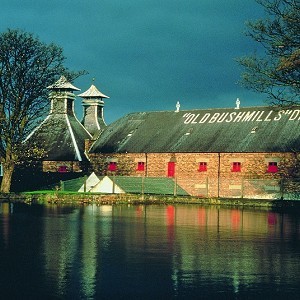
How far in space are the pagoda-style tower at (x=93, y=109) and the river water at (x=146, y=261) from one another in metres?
44.7

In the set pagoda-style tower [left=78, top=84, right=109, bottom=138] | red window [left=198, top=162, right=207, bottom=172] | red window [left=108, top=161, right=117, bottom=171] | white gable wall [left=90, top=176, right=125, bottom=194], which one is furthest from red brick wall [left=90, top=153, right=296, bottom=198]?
pagoda-style tower [left=78, top=84, right=109, bottom=138]

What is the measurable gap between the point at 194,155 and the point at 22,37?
18117 millimetres

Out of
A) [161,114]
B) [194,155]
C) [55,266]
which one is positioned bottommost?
[55,266]

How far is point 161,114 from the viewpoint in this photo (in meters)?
60.4

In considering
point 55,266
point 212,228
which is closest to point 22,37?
point 212,228

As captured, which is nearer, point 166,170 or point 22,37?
point 22,37

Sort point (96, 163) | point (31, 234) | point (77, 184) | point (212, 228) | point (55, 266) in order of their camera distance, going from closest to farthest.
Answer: point (55, 266)
point (31, 234)
point (212, 228)
point (77, 184)
point (96, 163)

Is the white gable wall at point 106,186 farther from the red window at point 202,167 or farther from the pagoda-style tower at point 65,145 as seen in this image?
the pagoda-style tower at point 65,145

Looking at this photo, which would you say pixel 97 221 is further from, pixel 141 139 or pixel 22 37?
pixel 141 139

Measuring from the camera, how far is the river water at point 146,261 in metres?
10.1

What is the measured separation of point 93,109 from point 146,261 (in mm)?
55272

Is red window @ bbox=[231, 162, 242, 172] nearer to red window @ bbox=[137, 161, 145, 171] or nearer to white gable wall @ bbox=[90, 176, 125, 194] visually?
red window @ bbox=[137, 161, 145, 171]

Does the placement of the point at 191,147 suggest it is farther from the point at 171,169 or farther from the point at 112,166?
the point at 112,166

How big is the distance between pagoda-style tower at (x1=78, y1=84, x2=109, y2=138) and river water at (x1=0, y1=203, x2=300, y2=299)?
44.7m
